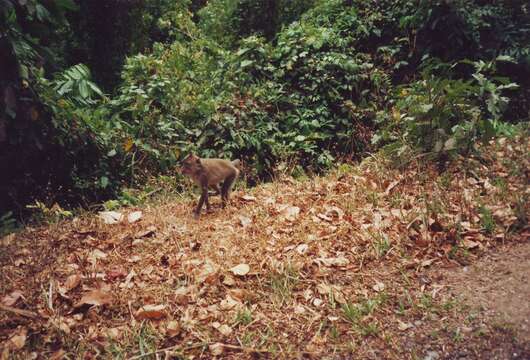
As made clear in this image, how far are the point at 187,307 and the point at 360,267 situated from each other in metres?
1.37

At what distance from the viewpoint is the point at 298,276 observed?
3580 millimetres

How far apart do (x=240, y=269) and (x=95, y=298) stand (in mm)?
1080

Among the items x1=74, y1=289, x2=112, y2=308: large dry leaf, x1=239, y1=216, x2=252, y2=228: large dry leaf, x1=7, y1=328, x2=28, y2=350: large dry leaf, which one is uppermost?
x1=239, y1=216, x2=252, y2=228: large dry leaf

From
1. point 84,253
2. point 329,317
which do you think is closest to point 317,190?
point 329,317

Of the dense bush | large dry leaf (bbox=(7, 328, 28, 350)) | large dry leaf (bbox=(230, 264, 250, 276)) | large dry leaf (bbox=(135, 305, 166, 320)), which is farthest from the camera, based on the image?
the dense bush

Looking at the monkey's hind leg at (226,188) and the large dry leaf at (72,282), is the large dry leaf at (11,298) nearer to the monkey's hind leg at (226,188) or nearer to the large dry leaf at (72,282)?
the large dry leaf at (72,282)

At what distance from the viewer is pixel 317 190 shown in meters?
5.17

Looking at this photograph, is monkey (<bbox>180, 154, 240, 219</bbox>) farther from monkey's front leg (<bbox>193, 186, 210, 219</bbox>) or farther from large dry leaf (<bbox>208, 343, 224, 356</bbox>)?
large dry leaf (<bbox>208, 343, 224, 356</bbox>)

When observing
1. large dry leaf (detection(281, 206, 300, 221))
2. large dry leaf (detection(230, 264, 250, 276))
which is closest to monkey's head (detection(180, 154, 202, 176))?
large dry leaf (detection(281, 206, 300, 221))

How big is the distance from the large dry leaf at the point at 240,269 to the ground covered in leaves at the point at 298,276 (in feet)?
0.04

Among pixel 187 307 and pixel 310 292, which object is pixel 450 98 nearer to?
pixel 310 292

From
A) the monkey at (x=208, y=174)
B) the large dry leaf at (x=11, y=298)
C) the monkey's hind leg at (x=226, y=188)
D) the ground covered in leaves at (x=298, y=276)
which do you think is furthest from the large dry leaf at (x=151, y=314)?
the monkey's hind leg at (x=226, y=188)

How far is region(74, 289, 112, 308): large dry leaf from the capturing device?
3318 mm

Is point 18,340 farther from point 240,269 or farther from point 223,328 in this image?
point 240,269
